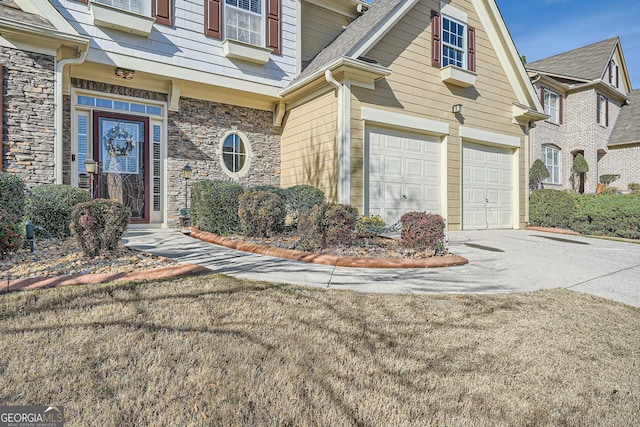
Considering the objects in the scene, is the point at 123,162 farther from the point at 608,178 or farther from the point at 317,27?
the point at 608,178

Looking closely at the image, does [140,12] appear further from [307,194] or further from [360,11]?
[360,11]

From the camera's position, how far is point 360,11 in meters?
11.1

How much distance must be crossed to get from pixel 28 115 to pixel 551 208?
1289 cm

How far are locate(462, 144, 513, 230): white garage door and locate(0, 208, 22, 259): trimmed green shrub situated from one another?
9.45m

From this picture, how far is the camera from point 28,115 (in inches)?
258

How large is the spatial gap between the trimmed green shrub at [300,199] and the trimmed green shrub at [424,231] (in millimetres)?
2036

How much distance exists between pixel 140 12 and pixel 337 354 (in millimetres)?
8669

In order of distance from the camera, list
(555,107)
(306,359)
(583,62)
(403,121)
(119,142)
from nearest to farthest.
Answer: (306,359) < (119,142) < (403,121) < (555,107) < (583,62)

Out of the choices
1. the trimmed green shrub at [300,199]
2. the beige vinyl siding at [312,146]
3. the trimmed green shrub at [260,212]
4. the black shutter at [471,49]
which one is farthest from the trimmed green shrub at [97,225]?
the black shutter at [471,49]

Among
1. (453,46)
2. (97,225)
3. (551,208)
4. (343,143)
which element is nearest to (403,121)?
(343,143)

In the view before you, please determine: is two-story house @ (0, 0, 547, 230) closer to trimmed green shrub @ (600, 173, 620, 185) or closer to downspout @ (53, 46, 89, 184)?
downspout @ (53, 46, 89, 184)

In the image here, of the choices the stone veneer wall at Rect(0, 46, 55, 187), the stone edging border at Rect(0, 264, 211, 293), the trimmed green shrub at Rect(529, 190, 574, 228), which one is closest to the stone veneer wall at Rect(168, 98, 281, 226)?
the stone veneer wall at Rect(0, 46, 55, 187)

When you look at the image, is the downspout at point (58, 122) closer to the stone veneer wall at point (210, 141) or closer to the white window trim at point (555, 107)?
the stone veneer wall at point (210, 141)

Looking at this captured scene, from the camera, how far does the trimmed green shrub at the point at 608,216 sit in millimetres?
9711
